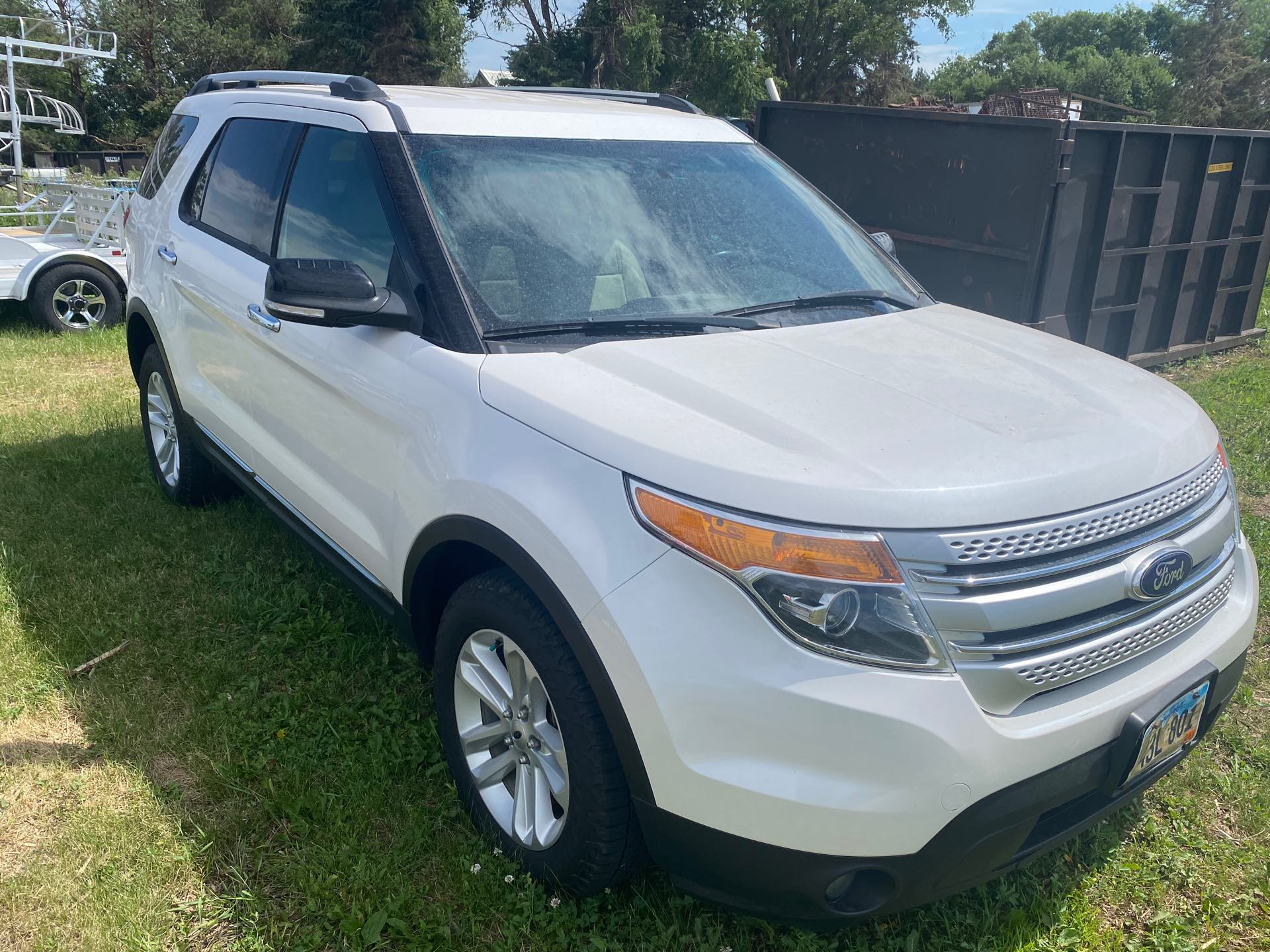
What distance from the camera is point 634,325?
8.83ft

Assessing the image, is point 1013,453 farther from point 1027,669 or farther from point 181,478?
point 181,478

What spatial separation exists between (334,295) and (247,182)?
59.5 inches

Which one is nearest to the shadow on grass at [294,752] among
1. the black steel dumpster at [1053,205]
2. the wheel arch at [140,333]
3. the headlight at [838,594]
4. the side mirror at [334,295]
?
the wheel arch at [140,333]

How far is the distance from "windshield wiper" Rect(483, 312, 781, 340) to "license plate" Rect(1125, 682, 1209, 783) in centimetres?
136

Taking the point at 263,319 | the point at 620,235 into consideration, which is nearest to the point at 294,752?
the point at 263,319

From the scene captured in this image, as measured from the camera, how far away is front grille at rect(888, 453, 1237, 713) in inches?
73.9

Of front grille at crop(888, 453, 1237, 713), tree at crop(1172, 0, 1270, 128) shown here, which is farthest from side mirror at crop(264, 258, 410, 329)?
tree at crop(1172, 0, 1270, 128)

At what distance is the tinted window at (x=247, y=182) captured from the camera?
3541 millimetres

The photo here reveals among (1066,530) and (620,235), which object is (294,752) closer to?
(620,235)

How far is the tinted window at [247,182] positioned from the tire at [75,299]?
5.39 meters

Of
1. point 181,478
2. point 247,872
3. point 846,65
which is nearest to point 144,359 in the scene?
point 181,478

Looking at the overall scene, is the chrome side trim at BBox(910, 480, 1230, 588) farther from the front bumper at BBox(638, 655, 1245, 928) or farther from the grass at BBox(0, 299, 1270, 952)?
the grass at BBox(0, 299, 1270, 952)

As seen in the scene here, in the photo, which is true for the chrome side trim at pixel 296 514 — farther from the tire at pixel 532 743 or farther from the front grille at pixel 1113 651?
the front grille at pixel 1113 651

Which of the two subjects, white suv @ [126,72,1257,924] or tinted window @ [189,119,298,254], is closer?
white suv @ [126,72,1257,924]
